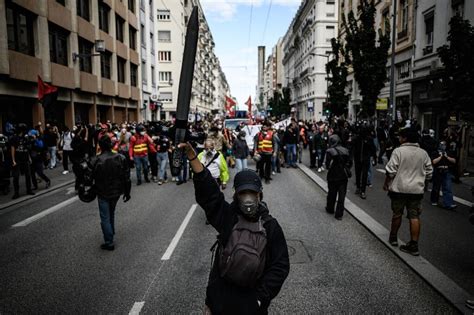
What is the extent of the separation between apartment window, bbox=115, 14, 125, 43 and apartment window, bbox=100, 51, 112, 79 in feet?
9.32

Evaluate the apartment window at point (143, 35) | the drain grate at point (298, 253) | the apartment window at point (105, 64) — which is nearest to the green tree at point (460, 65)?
the drain grate at point (298, 253)

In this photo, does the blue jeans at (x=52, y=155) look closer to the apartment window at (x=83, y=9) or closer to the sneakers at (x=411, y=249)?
the apartment window at (x=83, y=9)

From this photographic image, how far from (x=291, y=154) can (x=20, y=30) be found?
1364 cm

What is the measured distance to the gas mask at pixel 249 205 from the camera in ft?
8.25

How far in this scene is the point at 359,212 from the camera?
8.46 metres

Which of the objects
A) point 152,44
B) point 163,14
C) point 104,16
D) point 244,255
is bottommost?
point 244,255

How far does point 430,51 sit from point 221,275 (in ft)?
72.5

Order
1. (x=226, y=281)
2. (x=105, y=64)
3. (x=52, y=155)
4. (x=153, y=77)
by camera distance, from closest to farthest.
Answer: (x=226, y=281)
(x=52, y=155)
(x=105, y=64)
(x=153, y=77)

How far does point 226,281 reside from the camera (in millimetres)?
2504

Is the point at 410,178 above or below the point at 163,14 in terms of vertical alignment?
below

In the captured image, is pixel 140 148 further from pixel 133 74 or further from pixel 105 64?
pixel 133 74

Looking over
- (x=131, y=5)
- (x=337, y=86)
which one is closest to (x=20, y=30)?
(x=131, y=5)

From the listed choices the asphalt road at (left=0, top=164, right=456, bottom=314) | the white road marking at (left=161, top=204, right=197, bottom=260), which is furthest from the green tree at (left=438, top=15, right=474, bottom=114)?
the white road marking at (left=161, top=204, right=197, bottom=260)

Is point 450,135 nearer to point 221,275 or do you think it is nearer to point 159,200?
point 159,200
